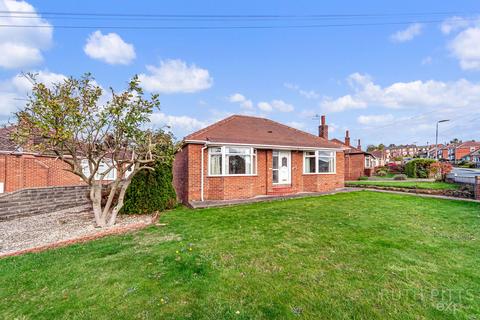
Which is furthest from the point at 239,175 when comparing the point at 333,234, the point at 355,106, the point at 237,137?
the point at 355,106

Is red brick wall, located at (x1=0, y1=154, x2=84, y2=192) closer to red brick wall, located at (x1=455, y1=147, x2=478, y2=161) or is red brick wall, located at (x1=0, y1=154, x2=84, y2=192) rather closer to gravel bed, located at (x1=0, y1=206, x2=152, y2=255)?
gravel bed, located at (x1=0, y1=206, x2=152, y2=255)

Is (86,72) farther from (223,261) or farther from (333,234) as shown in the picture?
(333,234)

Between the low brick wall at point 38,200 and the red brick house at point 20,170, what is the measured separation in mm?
1355

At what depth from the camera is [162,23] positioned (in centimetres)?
1401

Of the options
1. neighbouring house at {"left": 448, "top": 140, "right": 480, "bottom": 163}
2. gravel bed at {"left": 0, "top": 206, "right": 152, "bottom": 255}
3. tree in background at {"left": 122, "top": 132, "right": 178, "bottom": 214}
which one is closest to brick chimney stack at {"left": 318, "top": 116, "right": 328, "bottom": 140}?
tree in background at {"left": 122, "top": 132, "right": 178, "bottom": 214}

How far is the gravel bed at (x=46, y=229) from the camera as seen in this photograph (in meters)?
6.49

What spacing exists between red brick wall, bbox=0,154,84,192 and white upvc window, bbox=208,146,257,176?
8.10m

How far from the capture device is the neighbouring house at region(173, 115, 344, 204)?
37.2 ft

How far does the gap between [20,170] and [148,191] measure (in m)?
9.97

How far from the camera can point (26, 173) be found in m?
13.9

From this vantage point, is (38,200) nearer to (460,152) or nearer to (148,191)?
(148,191)

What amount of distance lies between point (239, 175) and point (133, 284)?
831 centimetres

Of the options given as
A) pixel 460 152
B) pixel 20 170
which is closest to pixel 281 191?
pixel 20 170

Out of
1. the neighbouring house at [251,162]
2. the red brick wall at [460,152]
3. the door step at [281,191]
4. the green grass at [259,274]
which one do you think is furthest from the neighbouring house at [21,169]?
the red brick wall at [460,152]
